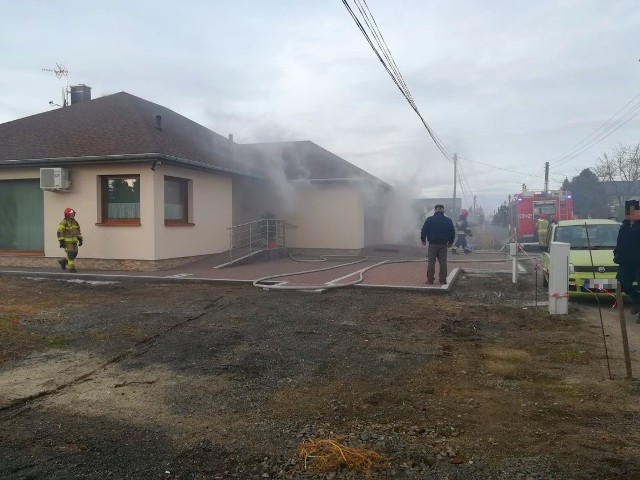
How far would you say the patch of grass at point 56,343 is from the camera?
6.06 meters

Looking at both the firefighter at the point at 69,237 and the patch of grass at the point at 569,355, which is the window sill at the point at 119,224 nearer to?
the firefighter at the point at 69,237

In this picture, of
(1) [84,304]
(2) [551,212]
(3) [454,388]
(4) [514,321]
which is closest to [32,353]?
(1) [84,304]

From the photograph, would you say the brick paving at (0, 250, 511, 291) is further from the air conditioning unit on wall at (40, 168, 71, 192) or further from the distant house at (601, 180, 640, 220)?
the distant house at (601, 180, 640, 220)

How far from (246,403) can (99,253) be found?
10.4 m

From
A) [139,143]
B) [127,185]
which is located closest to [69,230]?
[127,185]

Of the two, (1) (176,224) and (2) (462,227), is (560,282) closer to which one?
(1) (176,224)

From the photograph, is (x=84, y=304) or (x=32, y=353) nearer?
(x=32, y=353)

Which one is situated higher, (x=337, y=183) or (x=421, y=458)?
(x=337, y=183)

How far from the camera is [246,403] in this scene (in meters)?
4.20

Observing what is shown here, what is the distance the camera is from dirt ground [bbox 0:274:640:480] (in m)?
3.17

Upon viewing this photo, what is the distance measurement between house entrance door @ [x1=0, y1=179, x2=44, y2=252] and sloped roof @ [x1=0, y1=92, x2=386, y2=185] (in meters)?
0.88

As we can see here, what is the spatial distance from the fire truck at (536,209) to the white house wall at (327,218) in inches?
368

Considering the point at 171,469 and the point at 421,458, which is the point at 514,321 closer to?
the point at 421,458

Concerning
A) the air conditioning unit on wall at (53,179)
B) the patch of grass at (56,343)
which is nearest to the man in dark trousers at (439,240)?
the patch of grass at (56,343)
